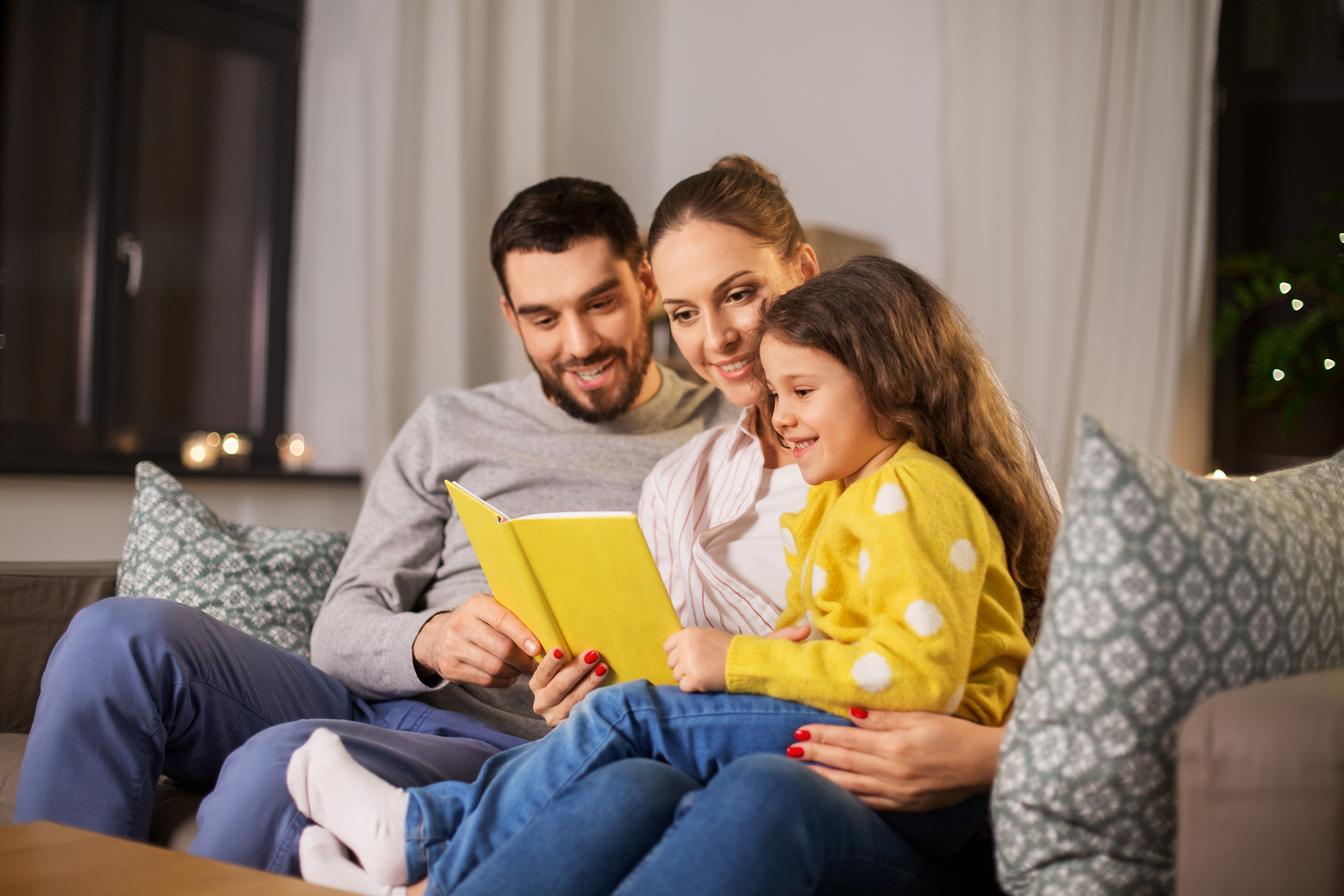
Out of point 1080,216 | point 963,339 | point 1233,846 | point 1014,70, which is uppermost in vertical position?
point 1014,70

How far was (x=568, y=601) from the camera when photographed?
4.05 feet

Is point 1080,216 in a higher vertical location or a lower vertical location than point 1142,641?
higher

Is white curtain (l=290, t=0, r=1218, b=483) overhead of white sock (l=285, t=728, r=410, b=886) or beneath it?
overhead

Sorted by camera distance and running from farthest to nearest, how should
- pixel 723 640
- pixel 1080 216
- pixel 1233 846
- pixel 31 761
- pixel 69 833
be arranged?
1. pixel 1080 216
2. pixel 31 761
3. pixel 723 640
4. pixel 69 833
5. pixel 1233 846

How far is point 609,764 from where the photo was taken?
3.54ft

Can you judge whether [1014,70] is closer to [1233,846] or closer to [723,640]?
[723,640]

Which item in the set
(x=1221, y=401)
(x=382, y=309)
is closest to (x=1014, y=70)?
(x=1221, y=401)

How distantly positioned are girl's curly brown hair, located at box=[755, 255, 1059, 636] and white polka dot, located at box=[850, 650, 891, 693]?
0.25 m

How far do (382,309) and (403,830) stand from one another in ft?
7.32

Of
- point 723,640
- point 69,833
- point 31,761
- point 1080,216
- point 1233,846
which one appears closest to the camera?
point 1233,846

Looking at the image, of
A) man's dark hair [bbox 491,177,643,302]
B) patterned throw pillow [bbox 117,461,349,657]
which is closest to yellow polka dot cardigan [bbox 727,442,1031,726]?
man's dark hair [bbox 491,177,643,302]

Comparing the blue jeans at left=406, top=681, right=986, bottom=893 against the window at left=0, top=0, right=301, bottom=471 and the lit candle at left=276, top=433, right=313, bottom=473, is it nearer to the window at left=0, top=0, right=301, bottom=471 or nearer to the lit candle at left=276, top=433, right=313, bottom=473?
the window at left=0, top=0, right=301, bottom=471

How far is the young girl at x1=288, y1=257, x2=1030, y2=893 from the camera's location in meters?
1.05

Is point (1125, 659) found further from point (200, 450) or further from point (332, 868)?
point (200, 450)
